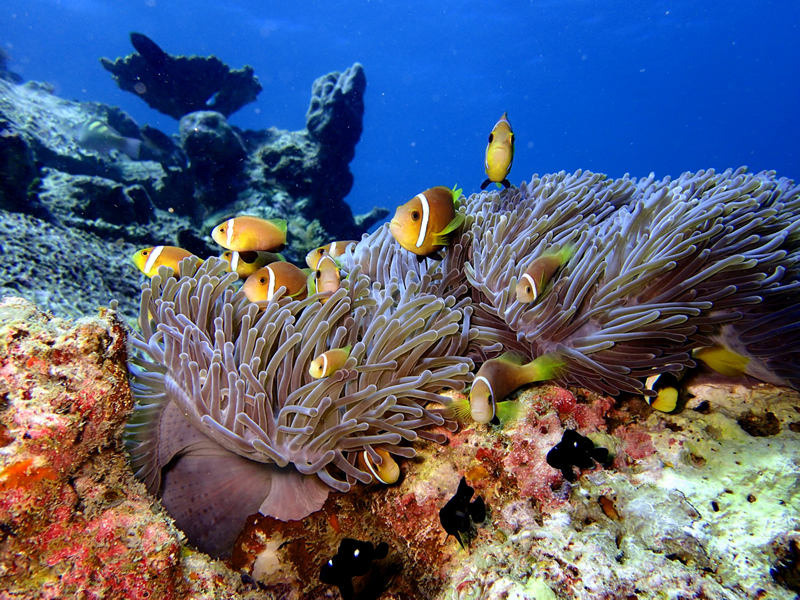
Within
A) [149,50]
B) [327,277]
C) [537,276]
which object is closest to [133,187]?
[149,50]

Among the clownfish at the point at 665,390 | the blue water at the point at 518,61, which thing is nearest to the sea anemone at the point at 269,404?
the clownfish at the point at 665,390

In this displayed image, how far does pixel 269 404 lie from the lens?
5.55ft

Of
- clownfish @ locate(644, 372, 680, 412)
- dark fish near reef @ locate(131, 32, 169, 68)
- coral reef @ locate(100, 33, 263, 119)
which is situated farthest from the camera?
coral reef @ locate(100, 33, 263, 119)

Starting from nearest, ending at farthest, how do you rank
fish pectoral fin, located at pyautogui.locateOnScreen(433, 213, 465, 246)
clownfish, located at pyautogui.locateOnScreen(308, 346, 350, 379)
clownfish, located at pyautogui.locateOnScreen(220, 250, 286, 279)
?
clownfish, located at pyautogui.locateOnScreen(308, 346, 350, 379) → fish pectoral fin, located at pyautogui.locateOnScreen(433, 213, 465, 246) → clownfish, located at pyautogui.locateOnScreen(220, 250, 286, 279)

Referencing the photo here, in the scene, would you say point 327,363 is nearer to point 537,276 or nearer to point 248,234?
point 537,276

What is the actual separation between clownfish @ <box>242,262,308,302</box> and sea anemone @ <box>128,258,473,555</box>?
0.22 metres

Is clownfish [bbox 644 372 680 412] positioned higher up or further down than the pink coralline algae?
higher up

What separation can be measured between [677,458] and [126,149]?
48.0ft

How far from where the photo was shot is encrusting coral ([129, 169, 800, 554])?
66.3 inches

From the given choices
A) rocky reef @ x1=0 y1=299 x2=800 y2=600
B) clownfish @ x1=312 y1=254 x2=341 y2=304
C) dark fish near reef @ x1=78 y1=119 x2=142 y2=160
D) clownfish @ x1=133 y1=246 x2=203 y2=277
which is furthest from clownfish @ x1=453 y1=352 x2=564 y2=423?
dark fish near reef @ x1=78 y1=119 x2=142 y2=160

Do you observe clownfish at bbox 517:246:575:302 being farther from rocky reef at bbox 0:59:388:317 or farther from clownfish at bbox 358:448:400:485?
rocky reef at bbox 0:59:388:317

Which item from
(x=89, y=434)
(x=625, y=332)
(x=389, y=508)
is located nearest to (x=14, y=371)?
(x=89, y=434)

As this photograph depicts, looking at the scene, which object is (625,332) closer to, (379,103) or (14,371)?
(14,371)

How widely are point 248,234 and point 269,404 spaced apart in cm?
127
